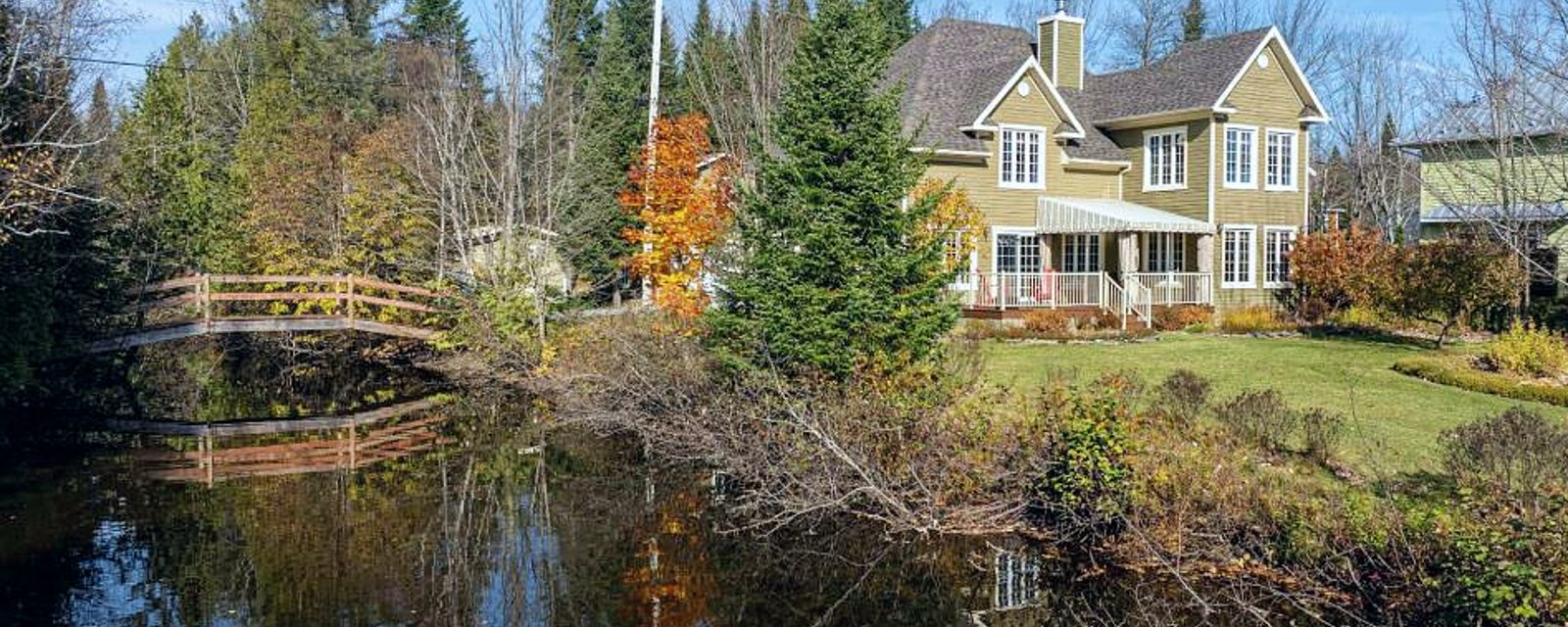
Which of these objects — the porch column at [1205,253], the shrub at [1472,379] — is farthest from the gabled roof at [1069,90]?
the shrub at [1472,379]

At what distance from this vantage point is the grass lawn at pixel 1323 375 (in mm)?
13273

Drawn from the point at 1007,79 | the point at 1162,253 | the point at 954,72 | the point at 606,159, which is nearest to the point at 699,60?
the point at 606,159

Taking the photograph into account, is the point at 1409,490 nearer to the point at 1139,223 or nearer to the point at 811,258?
the point at 811,258

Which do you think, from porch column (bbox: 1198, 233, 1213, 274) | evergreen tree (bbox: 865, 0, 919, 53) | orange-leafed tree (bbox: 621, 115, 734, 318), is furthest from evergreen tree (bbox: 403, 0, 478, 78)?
porch column (bbox: 1198, 233, 1213, 274)

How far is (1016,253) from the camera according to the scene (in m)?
29.2

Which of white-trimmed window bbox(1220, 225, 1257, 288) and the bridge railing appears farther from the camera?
white-trimmed window bbox(1220, 225, 1257, 288)

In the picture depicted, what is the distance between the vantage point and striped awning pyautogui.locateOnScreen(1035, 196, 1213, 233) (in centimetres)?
2758

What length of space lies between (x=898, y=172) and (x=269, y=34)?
37.4 m

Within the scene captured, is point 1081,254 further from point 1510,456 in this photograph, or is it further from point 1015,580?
point 1015,580

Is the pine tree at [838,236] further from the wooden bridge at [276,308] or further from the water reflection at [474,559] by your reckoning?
the wooden bridge at [276,308]

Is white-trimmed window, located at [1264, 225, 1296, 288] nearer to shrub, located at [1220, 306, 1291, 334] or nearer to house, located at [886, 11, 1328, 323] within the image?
house, located at [886, 11, 1328, 323]

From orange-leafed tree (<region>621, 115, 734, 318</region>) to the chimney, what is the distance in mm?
9738

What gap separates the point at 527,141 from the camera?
90.5 feet

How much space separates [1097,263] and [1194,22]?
82.6ft
